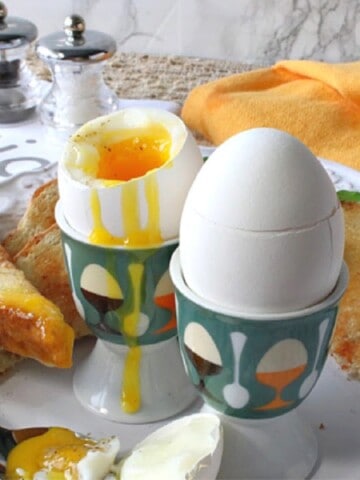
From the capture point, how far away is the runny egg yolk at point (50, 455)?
0.50 m

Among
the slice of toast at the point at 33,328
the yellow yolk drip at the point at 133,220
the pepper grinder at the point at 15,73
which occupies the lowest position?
the pepper grinder at the point at 15,73

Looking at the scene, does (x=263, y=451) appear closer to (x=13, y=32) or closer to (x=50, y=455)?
(x=50, y=455)

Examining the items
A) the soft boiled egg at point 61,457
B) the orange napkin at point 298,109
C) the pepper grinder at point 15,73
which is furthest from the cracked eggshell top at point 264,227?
the pepper grinder at point 15,73

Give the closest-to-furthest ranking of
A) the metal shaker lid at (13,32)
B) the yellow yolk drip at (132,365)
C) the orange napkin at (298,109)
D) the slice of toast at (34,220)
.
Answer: the yellow yolk drip at (132,365) < the slice of toast at (34,220) < the orange napkin at (298,109) < the metal shaker lid at (13,32)

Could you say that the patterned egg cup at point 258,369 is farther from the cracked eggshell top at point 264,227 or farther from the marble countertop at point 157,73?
the marble countertop at point 157,73

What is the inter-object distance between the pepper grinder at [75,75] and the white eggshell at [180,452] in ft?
1.82

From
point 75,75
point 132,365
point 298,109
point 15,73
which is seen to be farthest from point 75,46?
point 132,365

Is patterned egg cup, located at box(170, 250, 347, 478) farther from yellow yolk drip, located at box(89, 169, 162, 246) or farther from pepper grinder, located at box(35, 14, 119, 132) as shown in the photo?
pepper grinder, located at box(35, 14, 119, 132)

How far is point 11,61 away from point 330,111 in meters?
0.40

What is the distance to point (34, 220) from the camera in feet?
Result: 2.41

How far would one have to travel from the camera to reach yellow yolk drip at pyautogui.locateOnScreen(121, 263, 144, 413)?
0.56 metres

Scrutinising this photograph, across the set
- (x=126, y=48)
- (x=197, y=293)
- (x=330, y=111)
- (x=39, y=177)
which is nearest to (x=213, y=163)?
(x=197, y=293)

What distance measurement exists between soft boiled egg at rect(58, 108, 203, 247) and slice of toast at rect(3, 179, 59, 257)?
0.55 ft

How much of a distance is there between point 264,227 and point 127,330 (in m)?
0.16
